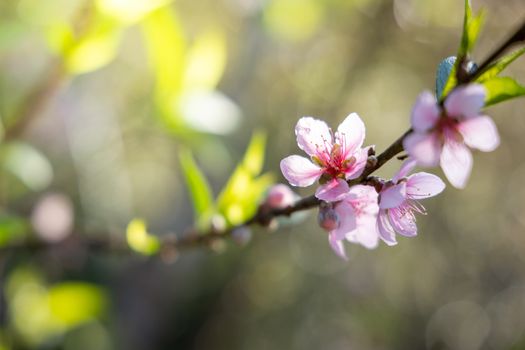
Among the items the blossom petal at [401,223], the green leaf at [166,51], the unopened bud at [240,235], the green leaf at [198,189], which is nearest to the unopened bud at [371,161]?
the blossom petal at [401,223]

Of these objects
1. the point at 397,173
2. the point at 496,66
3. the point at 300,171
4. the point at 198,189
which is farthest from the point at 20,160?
the point at 496,66

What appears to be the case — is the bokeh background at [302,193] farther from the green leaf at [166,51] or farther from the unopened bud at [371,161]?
the unopened bud at [371,161]

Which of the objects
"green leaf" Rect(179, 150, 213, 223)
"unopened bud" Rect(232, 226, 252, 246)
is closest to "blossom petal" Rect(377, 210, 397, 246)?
"unopened bud" Rect(232, 226, 252, 246)

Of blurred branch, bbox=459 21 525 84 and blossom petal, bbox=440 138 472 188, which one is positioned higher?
blurred branch, bbox=459 21 525 84

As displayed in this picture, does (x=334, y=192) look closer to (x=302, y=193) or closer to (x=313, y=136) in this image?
(x=313, y=136)

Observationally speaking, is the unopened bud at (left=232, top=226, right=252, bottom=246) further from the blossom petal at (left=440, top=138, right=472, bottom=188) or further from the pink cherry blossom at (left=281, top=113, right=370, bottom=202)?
the blossom petal at (left=440, top=138, right=472, bottom=188)

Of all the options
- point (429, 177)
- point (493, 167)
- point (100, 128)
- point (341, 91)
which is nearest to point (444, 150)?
point (429, 177)
